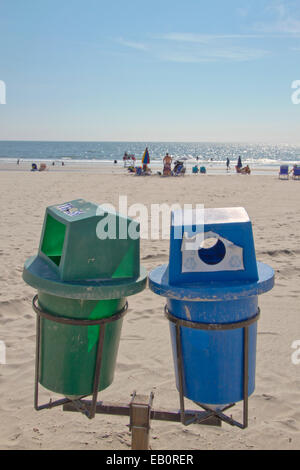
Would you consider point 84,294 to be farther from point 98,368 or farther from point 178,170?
point 178,170

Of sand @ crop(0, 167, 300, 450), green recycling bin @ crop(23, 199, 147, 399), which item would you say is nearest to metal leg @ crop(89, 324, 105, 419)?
green recycling bin @ crop(23, 199, 147, 399)

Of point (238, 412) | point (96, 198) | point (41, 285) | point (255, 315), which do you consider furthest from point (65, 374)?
point (96, 198)

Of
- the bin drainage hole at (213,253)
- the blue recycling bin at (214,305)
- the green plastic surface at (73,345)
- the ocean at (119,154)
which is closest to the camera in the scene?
the blue recycling bin at (214,305)

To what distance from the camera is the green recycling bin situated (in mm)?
1943

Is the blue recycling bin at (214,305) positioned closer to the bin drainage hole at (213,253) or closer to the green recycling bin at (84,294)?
the green recycling bin at (84,294)

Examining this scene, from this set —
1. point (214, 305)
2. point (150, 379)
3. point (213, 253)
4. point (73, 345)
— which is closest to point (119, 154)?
point (150, 379)

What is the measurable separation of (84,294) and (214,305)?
2.05 ft

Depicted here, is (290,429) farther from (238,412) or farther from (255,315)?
(255,315)

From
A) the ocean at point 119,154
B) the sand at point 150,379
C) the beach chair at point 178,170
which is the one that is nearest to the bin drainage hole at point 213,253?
the sand at point 150,379

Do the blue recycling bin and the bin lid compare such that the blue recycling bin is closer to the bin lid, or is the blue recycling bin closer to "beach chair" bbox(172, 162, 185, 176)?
the bin lid

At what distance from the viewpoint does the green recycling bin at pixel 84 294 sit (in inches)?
76.5

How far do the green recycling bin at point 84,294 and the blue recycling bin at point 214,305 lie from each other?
22 centimetres

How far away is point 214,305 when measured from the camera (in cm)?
187

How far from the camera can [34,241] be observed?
689 centimetres
